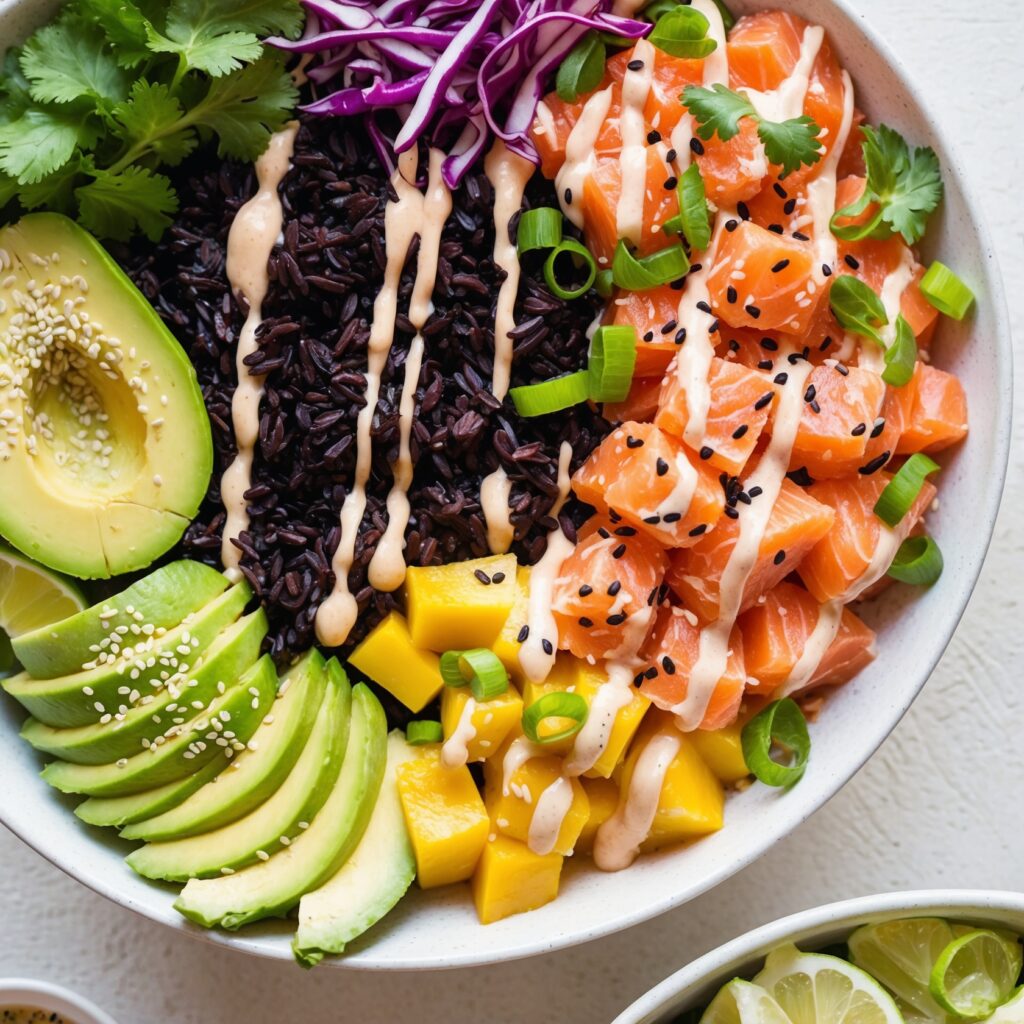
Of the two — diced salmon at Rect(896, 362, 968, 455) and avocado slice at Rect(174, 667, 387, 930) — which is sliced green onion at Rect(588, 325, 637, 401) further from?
avocado slice at Rect(174, 667, 387, 930)

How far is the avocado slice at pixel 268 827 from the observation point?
2.63 m

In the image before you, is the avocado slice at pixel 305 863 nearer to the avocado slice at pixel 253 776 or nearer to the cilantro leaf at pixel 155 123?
the avocado slice at pixel 253 776

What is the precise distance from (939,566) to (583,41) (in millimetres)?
1567

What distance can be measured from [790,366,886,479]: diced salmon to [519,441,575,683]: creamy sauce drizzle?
576 mm

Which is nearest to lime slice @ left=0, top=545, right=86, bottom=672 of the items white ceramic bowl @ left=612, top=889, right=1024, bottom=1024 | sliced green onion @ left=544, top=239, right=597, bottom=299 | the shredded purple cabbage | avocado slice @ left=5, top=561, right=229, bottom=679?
avocado slice @ left=5, top=561, right=229, bottom=679

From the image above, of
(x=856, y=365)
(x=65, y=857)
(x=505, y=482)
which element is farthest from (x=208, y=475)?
(x=856, y=365)

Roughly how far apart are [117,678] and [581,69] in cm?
184

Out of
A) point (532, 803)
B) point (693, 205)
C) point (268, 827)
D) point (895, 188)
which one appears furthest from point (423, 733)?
point (895, 188)

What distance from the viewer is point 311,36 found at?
271cm

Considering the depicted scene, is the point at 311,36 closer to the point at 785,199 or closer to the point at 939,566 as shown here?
the point at 785,199

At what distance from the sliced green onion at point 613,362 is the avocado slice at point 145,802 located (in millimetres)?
1317

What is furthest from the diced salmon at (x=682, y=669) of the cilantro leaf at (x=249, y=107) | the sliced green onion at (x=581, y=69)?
the cilantro leaf at (x=249, y=107)

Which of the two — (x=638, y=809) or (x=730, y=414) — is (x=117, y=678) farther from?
(x=730, y=414)

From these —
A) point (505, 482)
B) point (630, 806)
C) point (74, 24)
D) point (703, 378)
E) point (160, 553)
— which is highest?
point (74, 24)
